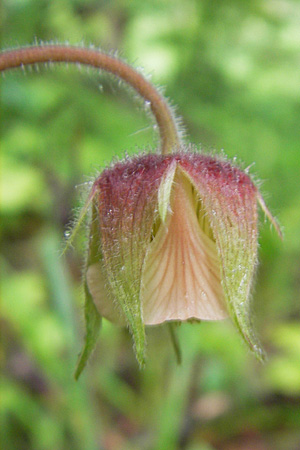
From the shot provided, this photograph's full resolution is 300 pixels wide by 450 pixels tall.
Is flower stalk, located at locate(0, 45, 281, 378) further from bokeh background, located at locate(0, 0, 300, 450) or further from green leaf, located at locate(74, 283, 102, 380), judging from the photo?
bokeh background, located at locate(0, 0, 300, 450)

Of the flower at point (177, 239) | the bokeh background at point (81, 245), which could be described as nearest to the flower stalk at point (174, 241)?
the flower at point (177, 239)

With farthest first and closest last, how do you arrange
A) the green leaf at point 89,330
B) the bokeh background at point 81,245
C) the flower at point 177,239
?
the bokeh background at point 81,245
the green leaf at point 89,330
the flower at point 177,239

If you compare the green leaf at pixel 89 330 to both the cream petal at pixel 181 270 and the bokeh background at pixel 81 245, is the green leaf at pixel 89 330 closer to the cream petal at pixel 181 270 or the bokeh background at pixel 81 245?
the cream petal at pixel 181 270

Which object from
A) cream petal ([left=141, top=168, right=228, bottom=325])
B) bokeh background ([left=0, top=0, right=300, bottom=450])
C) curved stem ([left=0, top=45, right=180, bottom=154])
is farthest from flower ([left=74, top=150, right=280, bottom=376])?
bokeh background ([left=0, top=0, right=300, bottom=450])

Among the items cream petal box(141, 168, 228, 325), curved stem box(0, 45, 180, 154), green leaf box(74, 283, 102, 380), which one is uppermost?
curved stem box(0, 45, 180, 154)

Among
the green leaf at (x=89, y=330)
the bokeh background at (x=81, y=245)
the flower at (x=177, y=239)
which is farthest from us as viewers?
the bokeh background at (x=81, y=245)

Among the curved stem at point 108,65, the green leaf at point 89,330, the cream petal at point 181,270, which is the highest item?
the curved stem at point 108,65

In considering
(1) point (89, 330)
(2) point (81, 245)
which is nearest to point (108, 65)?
(1) point (89, 330)

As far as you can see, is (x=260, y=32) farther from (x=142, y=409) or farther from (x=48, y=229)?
(x=142, y=409)
